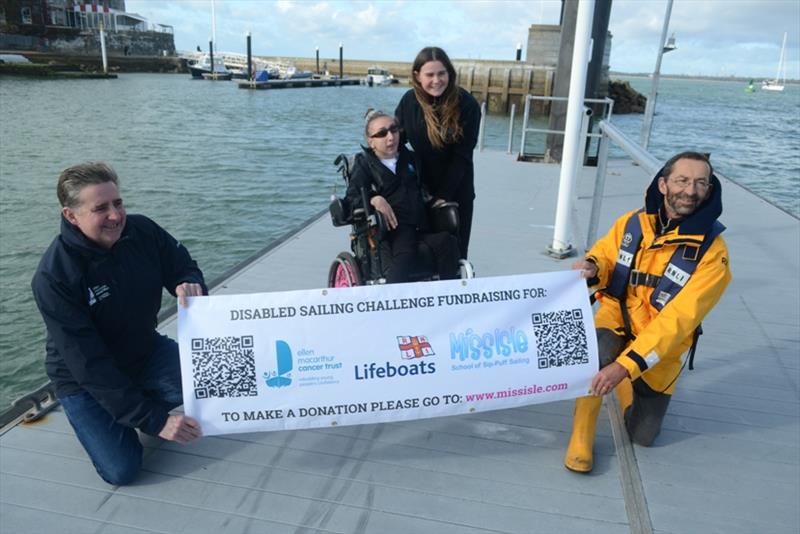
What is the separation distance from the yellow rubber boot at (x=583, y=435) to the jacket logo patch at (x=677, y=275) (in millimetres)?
597

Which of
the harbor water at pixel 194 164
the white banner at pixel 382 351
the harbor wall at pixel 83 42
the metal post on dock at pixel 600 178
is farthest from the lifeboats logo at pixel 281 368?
the harbor wall at pixel 83 42

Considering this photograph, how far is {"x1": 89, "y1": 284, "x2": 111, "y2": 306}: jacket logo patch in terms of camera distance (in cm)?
231

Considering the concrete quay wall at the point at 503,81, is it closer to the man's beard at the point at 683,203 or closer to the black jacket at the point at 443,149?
the black jacket at the point at 443,149

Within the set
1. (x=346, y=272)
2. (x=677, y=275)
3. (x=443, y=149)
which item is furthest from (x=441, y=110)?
(x=677, y=275)

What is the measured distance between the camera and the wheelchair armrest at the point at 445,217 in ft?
11.4

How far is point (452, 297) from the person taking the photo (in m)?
2.47

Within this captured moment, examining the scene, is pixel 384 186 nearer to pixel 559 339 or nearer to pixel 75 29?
pixel 559 339

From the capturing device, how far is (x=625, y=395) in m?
3.00

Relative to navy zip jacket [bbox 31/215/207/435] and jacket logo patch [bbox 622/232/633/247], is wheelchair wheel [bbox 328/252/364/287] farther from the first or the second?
jacket logo patch [bbox 622/232/633/247]

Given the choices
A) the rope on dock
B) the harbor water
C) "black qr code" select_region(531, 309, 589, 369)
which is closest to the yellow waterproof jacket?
"black qr code" select_region(531, 309, 589, 369)

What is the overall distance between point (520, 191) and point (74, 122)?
71.6 ft

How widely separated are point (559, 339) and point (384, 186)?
4.47 ft

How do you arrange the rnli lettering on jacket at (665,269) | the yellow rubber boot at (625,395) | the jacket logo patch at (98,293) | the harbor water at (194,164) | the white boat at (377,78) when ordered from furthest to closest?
the white boat at (377,78) < the harbor water at (194,164) < the yellow rubber boot at (625,395) < the rnli lettering on jacket at (665,269) < the jacket logo patch at (98,293)

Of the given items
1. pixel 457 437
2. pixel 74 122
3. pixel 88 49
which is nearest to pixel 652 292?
pixel 457 437
